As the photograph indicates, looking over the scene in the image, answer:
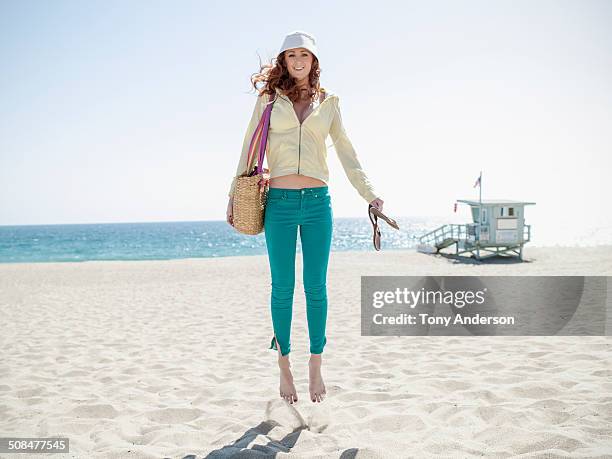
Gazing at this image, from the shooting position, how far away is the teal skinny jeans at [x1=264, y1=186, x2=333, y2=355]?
266 cm

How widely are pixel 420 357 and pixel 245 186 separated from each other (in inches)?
107

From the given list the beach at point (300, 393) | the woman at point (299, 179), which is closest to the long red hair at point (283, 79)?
the woman at point (299, 179)

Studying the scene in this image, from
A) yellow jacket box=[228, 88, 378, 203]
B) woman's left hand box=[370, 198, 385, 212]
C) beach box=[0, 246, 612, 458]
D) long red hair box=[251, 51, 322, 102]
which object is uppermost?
long red hair box=[251, 51, 322, 102]

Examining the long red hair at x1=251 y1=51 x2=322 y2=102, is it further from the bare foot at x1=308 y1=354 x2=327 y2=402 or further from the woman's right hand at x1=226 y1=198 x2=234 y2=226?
the bare foot at x1=308 y1=354 x2=327 y2=402

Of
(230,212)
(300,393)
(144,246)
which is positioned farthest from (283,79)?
(144,246)

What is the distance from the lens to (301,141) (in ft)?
8.71

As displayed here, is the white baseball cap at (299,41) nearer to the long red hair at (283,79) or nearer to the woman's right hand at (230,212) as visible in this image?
the long red hair at (283,79)

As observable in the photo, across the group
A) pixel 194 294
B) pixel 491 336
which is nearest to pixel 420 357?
pixel 491 336

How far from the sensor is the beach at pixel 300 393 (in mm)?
2424

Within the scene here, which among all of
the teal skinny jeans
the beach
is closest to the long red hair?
the teal skinny jeans

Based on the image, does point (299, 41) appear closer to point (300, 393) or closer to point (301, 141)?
point (301, 141)

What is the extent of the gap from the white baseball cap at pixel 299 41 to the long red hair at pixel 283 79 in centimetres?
6

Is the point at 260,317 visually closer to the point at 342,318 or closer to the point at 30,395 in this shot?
the point at 342,318

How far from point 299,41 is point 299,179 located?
2.72 feet
